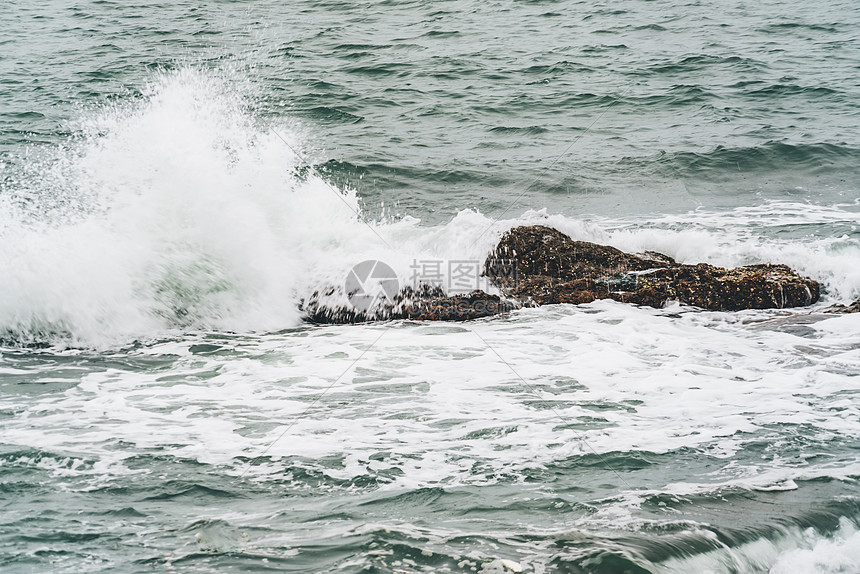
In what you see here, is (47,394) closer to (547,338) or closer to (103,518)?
(103,518)

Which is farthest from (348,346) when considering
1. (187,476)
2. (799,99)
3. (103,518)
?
(799,99)

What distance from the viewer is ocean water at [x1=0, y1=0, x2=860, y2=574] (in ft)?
8.85

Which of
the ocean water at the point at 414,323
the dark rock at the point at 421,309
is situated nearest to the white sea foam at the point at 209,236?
the ocean water at the point at 414,323

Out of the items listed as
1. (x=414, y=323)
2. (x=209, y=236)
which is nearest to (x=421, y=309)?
(x=414, y=323)

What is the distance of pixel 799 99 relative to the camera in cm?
1130

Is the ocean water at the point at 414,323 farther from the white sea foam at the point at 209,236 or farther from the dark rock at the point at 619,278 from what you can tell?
the dark rock at the point at 619,278

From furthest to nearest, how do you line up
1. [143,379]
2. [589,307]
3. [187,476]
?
[589,307] < [143,379] < [187,476]

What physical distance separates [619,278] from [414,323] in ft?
5.98

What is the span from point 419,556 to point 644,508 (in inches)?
37.8

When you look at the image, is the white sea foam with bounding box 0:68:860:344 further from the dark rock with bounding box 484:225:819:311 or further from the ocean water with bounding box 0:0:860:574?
the dark rock with bounding box 484:225:819:311

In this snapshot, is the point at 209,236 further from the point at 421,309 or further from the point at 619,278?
the point at 619,278

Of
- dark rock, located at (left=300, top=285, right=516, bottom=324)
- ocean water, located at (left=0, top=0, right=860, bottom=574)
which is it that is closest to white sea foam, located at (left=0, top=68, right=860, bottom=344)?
ocean water, located at (left=0, top=0, right=860, bottom=574)

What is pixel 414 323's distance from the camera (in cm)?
570

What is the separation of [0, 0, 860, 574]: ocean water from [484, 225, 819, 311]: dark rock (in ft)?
0.74
